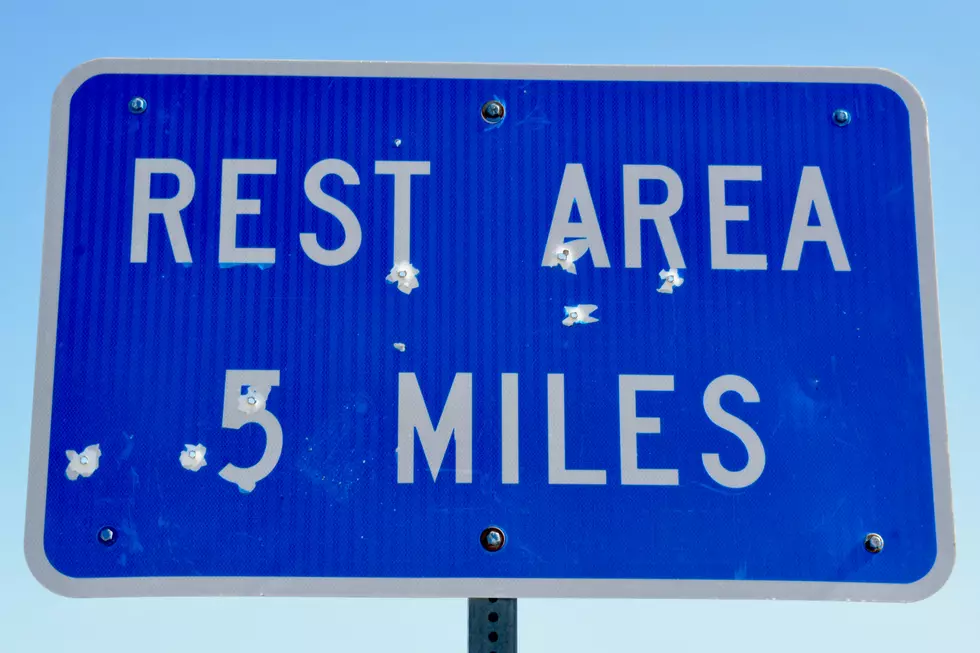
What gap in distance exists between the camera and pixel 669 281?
8.58 feet

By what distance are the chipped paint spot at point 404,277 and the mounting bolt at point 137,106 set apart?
67 centimetres

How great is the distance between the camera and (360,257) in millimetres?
2615

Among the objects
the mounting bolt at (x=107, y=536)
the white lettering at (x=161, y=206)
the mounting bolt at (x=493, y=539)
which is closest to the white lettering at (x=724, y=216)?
the mounting bolt at (x=493, y=539)

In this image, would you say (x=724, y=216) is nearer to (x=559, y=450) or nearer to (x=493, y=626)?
(x=559, y=450)

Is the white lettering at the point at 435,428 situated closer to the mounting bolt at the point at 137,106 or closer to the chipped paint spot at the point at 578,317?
the chipped paint spot at the point at 578,317

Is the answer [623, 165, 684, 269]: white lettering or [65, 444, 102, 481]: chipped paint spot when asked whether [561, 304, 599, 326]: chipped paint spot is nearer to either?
[623, 165, 684, 269]: white lettering

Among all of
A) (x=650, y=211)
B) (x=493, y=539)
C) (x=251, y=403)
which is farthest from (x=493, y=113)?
(x=493, y=539)

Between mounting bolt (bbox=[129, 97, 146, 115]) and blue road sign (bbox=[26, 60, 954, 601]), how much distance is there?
14 mm

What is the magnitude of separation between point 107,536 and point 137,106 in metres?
0.93

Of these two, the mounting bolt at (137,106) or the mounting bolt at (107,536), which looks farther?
the mounting bolt at (137,106)

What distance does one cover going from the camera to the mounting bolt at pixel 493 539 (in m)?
2.46

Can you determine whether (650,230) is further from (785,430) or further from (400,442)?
(400,442)

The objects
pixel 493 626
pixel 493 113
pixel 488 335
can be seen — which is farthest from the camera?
pixel 493 113

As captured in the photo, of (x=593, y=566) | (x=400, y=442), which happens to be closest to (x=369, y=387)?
(x=400, y=442)
